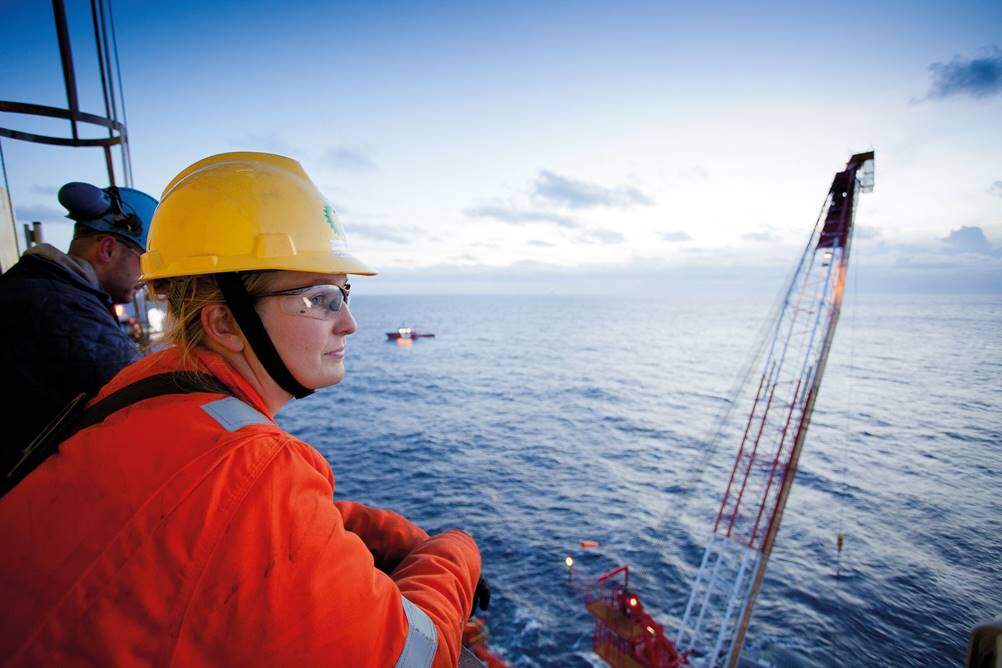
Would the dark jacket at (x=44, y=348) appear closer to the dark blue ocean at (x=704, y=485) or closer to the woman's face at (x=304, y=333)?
the woman's face at (x=304, y=333)

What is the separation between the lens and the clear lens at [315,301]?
6.35 feet

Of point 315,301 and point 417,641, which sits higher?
point 315,301

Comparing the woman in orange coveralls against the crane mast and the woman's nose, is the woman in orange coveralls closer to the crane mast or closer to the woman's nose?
the woman's nose

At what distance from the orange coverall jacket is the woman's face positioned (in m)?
0.56

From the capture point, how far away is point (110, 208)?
12.5 feet

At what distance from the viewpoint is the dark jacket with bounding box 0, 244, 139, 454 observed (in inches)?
106

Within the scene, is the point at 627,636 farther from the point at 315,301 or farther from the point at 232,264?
the point at 232,264

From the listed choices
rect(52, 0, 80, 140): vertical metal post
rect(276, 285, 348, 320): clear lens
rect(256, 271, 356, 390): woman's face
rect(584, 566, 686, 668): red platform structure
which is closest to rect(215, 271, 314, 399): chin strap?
rect(256, 271, 356, 390): woman's face

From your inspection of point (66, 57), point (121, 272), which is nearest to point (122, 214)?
point (121, 272)

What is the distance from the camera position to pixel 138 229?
153 inches

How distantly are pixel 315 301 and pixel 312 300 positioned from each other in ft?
0.05

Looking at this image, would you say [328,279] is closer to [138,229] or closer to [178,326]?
[178,326]

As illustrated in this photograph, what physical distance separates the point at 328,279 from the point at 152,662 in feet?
4.71

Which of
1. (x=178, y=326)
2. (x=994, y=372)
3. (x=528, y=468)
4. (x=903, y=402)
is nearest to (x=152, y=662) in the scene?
(x=178, y=326)
